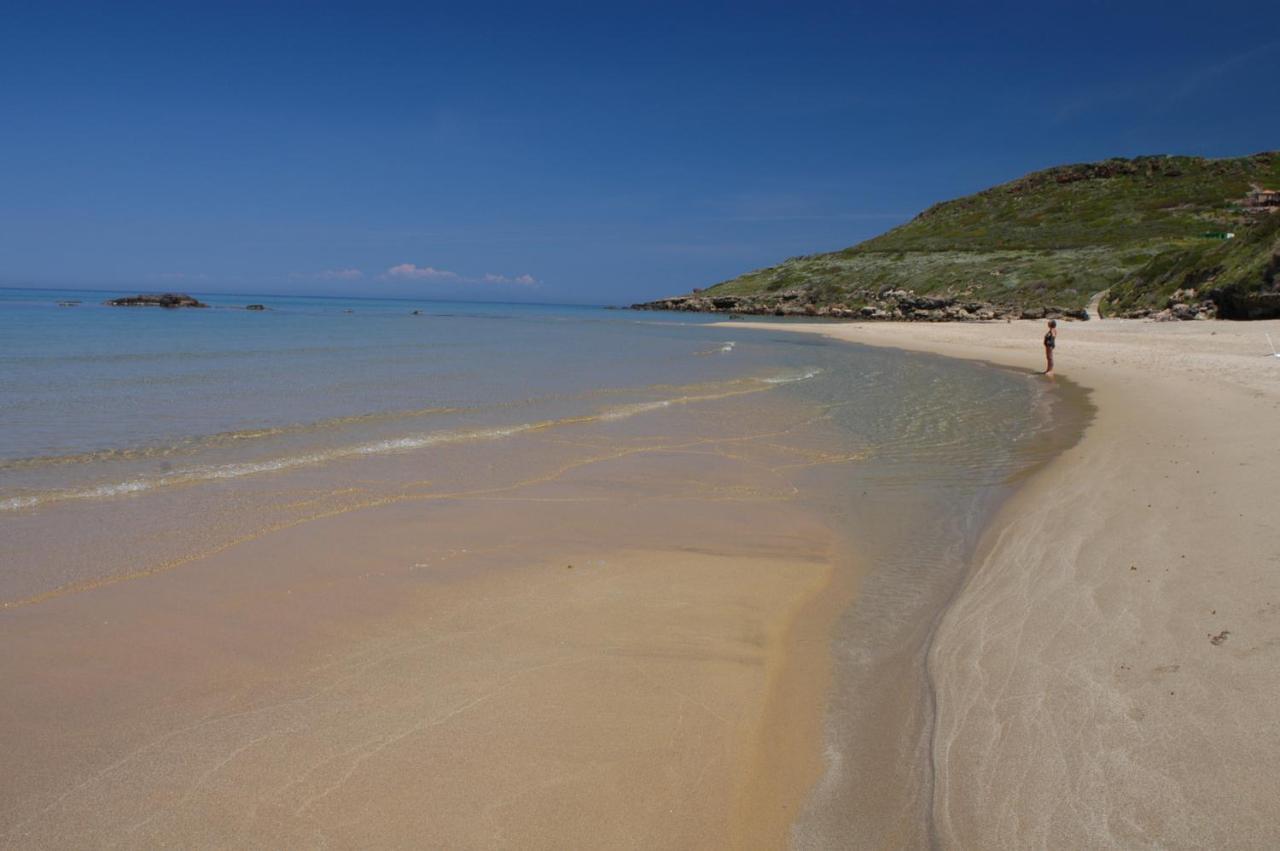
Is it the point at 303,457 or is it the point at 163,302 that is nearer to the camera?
the point at 303,457

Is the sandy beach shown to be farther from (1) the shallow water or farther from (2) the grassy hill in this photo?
(2) the grassy hill

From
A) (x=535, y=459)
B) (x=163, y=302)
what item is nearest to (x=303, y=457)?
(x=535, y=459)

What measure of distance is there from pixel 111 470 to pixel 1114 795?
34.8 feet

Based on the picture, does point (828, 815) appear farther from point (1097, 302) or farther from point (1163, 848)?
point (1097, 302)

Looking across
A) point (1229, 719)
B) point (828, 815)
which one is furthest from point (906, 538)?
point (828, 815)

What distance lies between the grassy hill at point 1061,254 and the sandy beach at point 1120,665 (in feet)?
97.6

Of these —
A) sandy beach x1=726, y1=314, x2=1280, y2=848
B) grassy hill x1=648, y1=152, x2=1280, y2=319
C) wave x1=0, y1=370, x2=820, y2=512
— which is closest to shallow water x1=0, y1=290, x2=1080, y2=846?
wave x1=0, y1=370, x2=820, y2=512

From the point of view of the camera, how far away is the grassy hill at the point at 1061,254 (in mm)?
38094

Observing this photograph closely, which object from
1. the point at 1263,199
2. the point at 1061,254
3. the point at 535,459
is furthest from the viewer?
the point at 1263,199

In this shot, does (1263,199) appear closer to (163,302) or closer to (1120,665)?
(1120,665)

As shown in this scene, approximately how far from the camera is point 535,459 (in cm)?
1034

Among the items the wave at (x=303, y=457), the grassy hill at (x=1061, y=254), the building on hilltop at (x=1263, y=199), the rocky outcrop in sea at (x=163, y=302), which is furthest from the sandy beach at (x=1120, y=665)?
the rocky outcrop in sea at (x=163, y=302)

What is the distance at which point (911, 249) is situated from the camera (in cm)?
9262

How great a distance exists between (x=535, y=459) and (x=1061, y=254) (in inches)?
2902
